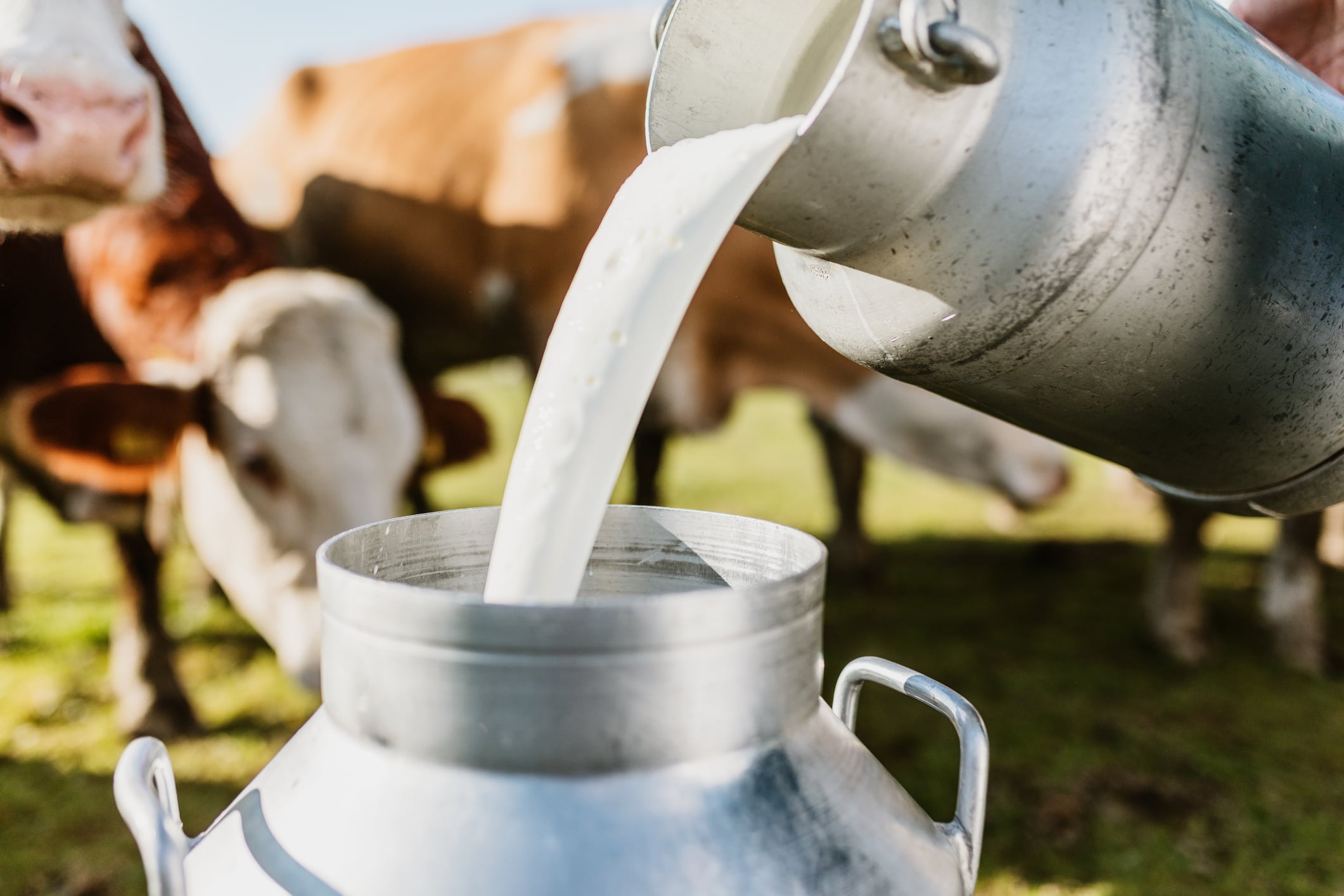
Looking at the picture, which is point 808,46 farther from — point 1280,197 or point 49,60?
point 49,60

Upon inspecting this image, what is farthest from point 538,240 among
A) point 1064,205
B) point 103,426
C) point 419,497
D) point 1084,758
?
point 1064,205

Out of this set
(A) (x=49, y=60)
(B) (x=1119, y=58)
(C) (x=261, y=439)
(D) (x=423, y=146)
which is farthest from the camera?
(D) (x=423, y=146)

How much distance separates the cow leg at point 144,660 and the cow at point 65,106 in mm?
1292

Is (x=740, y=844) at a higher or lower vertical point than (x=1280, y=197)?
lower

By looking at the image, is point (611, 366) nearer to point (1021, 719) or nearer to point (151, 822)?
point (151, 822)

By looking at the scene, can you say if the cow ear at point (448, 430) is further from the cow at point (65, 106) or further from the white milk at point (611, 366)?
the white milk at point (611, 366)

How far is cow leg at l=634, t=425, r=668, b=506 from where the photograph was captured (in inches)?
111

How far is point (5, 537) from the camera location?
3.07 meters

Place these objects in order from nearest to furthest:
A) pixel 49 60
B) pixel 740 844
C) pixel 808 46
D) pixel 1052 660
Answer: pixel 740 844 → pixel 808 46 → pixel 49 60 → pixel 1052 660

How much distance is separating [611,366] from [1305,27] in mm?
915

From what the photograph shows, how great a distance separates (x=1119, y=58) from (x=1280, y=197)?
6.5 inches

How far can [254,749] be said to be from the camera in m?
1.98

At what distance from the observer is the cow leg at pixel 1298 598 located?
8.03 ft

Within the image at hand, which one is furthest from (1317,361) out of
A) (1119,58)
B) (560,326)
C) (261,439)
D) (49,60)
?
(261,439)
